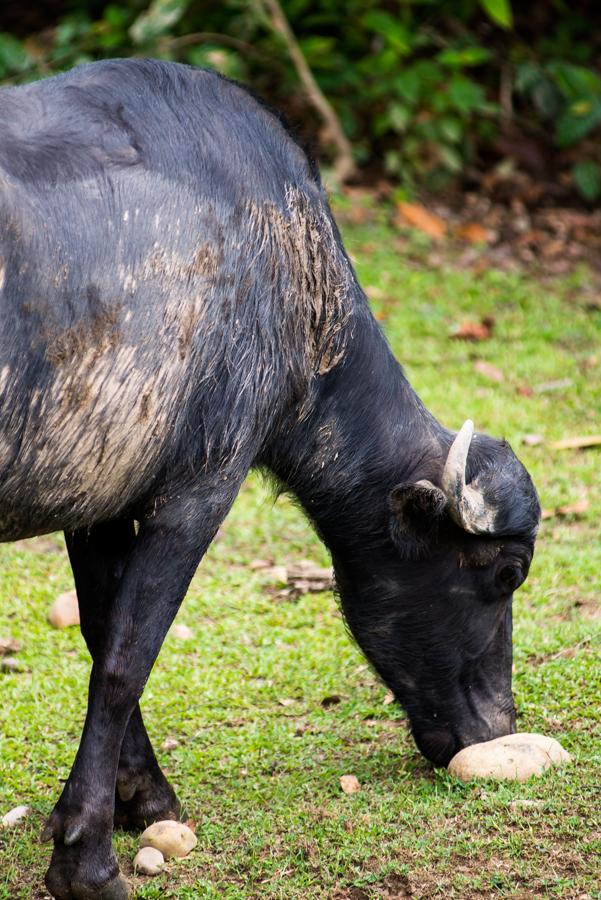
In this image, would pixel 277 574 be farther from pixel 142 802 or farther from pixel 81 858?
pixel 81 858

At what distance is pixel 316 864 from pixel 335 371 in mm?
1651

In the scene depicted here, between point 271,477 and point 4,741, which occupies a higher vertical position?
point 271,477

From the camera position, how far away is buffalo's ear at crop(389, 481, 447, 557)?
4453mm

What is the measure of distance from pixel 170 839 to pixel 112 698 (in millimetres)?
628

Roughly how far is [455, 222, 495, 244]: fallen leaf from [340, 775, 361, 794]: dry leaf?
24.1ft

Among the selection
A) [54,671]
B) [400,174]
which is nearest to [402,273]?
[400,174]

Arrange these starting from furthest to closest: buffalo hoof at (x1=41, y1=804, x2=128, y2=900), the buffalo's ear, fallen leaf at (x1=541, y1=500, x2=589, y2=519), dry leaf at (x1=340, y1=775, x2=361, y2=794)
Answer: fallen leaf at (x1=541, y1=500, x2=589, y2=519)
dry leaf at (x1=340, y1=775, x2=361, y2=794)
the buffalo's ear
buffalo hoof at (x1=41, y1=804, x2=128, y2=900)

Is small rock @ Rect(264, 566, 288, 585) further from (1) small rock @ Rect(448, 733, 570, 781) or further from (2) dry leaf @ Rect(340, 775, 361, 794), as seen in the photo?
(1) small rock @ Rect(448, 733, 570, 781)

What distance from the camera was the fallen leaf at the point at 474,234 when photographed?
11399 millimetres

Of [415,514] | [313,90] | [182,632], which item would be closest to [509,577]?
[415,514]

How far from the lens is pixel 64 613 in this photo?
20.1 ft

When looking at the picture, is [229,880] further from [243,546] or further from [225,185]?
[243,546]

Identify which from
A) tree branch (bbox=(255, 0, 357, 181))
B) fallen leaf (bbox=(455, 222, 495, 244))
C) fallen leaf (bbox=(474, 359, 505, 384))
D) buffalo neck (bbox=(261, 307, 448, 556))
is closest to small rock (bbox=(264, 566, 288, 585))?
buffalo neck (bbox=(261, 307, 448, 556))

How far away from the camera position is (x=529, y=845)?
4.16 m
